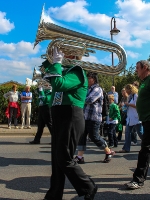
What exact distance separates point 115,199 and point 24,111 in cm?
841

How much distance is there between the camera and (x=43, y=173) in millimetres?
4949

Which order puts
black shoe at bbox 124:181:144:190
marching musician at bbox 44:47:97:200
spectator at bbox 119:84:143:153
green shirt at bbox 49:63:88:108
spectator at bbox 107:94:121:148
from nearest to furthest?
green shirt at bbox 49:63:88:108 < marching musician at bbox 44:47:97:200 < black shoe at bbox 124:181:144:190 < spectator at bbox 119:84:143:153 < spectator at bbox 107:94:121:148

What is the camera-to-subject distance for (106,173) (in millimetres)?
4953

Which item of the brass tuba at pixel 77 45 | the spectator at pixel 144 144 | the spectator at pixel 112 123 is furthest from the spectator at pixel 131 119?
the brass tuba at pixel 77 45

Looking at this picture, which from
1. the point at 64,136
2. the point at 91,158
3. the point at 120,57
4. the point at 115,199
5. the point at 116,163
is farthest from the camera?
the point at 91,158

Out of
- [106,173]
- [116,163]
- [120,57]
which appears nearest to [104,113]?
[116,163]

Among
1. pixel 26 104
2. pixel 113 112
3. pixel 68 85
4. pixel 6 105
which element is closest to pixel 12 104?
pixel 26 104

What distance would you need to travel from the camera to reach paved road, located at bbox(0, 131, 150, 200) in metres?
3.87

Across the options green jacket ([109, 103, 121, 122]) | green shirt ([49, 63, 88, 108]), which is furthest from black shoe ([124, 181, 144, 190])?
green jacket ([109, 103, 121, 122])

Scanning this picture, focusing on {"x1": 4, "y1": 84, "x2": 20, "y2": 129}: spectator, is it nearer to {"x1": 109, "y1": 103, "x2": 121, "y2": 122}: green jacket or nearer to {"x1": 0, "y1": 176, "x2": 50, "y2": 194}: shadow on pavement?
{"x1": 109, "y1": 103, "x2": 121, "y2": 122}: green jacket

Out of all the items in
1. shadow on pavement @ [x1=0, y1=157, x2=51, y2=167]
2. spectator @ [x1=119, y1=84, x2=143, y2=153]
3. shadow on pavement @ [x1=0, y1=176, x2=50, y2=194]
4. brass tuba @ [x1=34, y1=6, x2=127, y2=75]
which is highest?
brass tuba @ [x1=34, y1=6, x2=127, y2=75]

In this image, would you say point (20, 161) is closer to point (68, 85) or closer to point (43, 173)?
point (43, 173)

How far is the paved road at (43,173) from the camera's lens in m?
3.87

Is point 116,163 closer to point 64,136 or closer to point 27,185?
point 27,185
